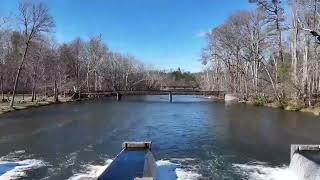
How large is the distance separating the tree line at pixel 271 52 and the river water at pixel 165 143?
Answer: 1245 cm

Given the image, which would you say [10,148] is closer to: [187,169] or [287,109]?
[187,169]

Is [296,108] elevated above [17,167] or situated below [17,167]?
above

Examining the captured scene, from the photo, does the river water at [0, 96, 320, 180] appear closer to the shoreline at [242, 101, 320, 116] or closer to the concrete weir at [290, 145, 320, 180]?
the concrete weir at [290, 145, 320, 180]

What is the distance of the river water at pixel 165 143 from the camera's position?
18531 millimetres

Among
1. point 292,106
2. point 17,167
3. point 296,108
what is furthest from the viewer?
point 292,106

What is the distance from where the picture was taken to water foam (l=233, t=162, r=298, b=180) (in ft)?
57.8

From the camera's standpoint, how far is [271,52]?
65750mm

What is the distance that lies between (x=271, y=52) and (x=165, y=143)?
147ft

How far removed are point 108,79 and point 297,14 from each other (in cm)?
6327

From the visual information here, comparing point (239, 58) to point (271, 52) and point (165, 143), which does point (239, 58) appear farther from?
point (165, 143)

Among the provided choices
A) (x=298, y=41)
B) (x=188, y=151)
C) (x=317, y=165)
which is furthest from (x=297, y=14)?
(x=317, y=165)

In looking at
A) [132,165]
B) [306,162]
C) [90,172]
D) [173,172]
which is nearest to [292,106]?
[306,162]

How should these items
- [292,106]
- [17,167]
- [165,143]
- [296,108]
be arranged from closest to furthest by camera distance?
[17,167] → [165,143] → [296,108] → [292,106]

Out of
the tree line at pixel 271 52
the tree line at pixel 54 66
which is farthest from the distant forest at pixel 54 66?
the tree line at pixel 271 52
